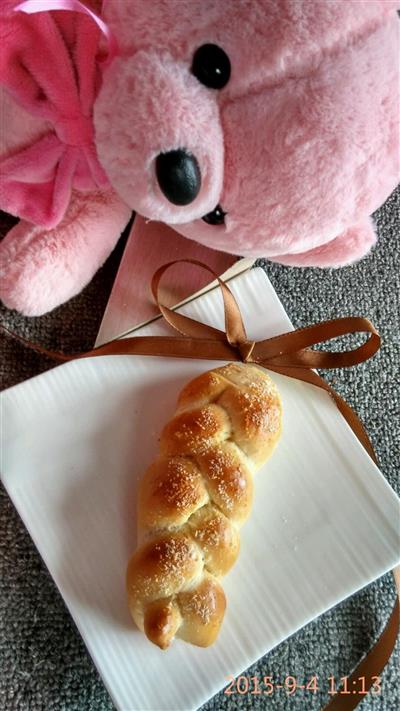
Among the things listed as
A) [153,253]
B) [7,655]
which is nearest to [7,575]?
[7,655]

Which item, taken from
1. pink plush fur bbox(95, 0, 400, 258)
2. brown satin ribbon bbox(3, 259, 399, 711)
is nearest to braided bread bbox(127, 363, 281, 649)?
brown satin ribbon bbox(3, 259, 399, 711)

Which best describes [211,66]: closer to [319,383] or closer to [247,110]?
[247,110]

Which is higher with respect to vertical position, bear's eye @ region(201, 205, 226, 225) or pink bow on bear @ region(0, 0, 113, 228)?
pink bow on bear @ region(0, 0, 113, 228)

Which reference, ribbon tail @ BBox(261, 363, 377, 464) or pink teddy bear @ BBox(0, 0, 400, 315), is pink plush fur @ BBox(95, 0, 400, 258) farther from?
ribbon tail @ BBox(261, 363, 377, 464)

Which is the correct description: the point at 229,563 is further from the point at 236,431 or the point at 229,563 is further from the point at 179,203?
the point at 179,203

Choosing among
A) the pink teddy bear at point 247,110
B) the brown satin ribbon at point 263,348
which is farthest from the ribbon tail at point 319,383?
the pink teddy bear at point 247,110

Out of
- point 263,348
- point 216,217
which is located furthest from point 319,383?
point 216,217

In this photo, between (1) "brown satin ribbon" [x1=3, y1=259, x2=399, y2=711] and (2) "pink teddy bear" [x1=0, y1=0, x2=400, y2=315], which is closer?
(2) "pink teddy bear" [x1=0, y1=0, x2=400, y2=315]
